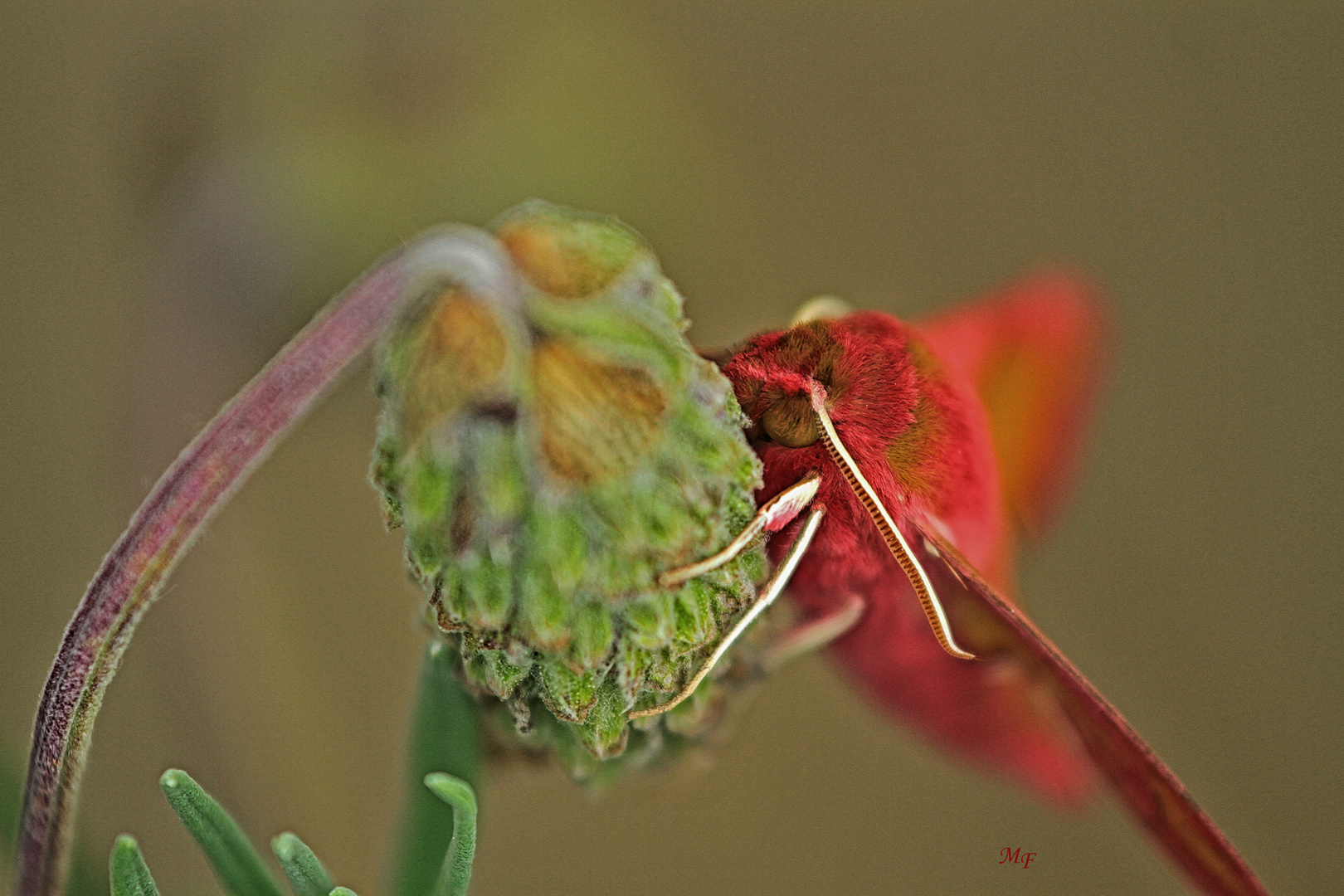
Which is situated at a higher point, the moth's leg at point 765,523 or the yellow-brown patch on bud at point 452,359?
the yellow-brown patch on bud at point 452,359

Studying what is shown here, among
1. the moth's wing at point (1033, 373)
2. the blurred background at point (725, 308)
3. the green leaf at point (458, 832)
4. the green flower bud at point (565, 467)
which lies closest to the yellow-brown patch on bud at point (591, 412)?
the green flower bud at point (565, 467)

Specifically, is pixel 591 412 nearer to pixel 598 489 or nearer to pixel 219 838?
pixel 598 489

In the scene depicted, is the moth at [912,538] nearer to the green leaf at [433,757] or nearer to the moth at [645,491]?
the moth at [645,491]

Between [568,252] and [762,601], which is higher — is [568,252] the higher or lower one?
the higher one

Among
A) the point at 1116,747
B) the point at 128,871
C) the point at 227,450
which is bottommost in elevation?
the point at 1116,747

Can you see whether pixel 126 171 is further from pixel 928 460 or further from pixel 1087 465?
pixel 1087 465

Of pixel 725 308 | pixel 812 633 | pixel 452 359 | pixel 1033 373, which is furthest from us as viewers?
pixel 725 308

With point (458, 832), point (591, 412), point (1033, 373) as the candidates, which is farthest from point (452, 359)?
point (1033, 373)
